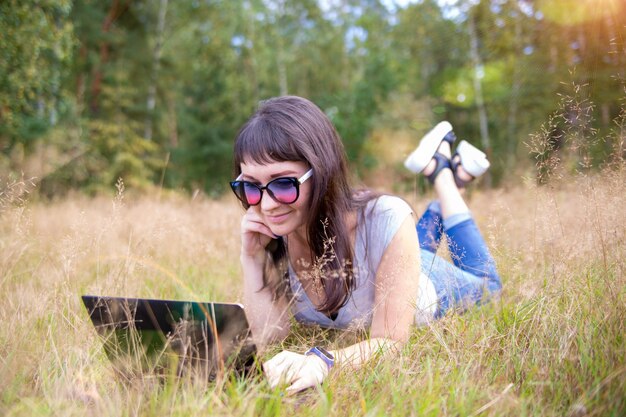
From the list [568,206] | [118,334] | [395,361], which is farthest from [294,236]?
[568,206]

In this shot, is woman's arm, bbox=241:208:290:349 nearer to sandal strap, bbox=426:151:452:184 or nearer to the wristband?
the wristband

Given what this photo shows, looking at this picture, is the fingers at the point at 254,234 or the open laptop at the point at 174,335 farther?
the fingers at the point at 254,234

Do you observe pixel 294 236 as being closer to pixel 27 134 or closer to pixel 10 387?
pixel 10 387

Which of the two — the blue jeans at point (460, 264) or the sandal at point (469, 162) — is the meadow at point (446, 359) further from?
the sandal at point (469, 162)

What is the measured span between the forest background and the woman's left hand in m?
7.18

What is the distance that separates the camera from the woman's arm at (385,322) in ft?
4.80

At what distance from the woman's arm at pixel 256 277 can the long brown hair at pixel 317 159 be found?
0.22 meters

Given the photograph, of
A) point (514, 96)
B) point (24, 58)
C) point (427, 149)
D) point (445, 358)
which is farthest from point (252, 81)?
point (445, 358)

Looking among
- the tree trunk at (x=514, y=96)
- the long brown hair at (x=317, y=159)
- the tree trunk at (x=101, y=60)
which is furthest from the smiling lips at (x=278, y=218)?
the tree trunk at (x=101, y=60)

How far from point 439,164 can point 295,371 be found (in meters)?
2.27

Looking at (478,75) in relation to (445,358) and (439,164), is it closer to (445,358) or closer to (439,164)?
(439,164)

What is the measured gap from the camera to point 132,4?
13.6 metres

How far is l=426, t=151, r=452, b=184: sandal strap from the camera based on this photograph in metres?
3.33

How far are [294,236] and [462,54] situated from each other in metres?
16.0
